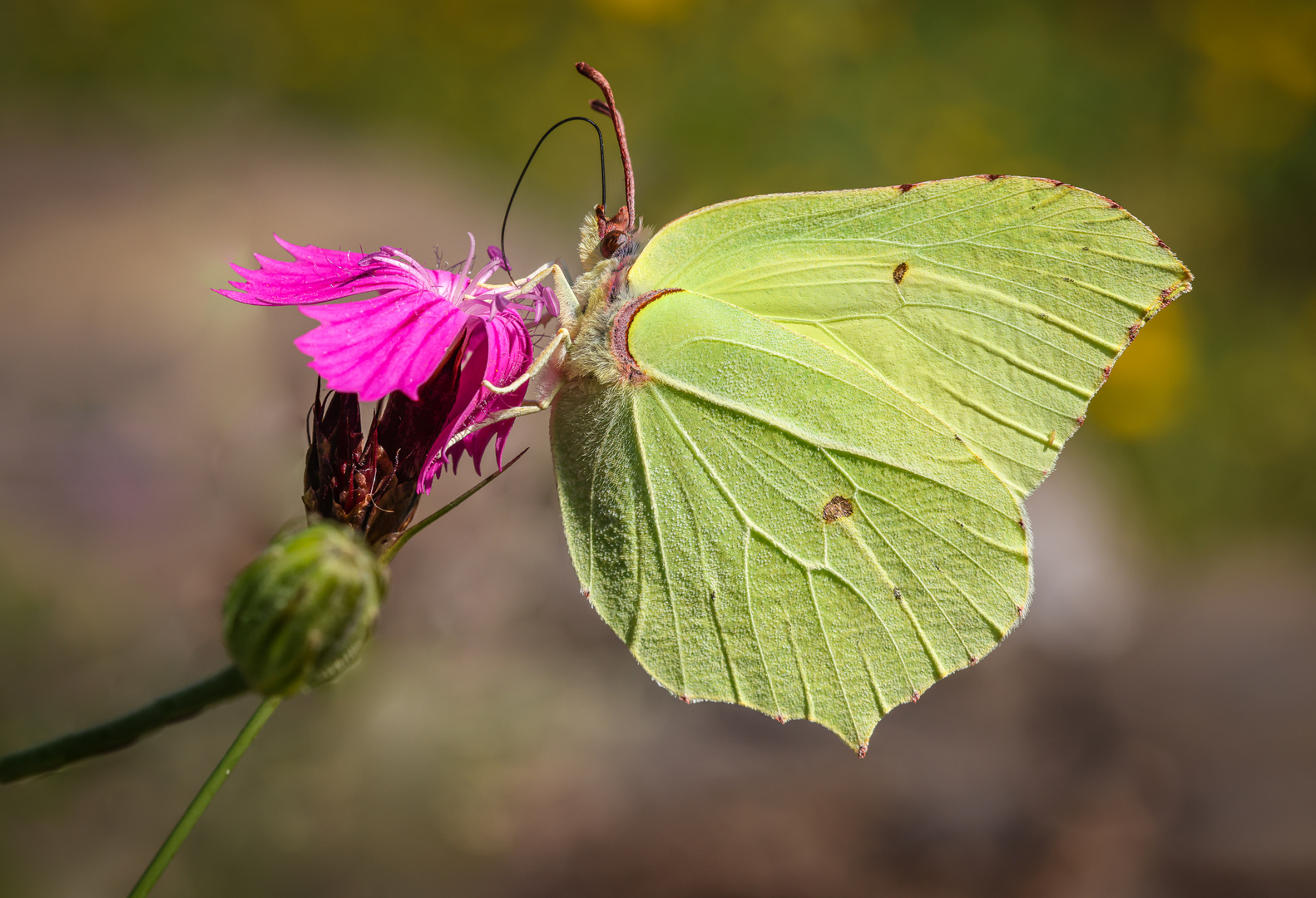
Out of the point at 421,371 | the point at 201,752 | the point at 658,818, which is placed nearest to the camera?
the point at 421,371

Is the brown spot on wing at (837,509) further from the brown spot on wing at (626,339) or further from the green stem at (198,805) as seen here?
the green stem at (198,805)

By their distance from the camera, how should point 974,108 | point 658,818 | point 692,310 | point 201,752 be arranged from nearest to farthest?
point 692,310, point 201,752, point 658,818, point 974,108

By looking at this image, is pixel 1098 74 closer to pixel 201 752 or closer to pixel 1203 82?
pixel 1203 82

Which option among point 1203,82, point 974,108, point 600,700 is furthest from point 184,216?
point 1203,82

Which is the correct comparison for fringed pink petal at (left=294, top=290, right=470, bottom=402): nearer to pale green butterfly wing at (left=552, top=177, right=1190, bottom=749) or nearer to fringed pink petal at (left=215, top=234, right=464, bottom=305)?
fringed pink petal at (left=215, top=234, right=464, bottom=305)

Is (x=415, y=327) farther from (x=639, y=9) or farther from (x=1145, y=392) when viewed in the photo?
(x=1145, y=392)

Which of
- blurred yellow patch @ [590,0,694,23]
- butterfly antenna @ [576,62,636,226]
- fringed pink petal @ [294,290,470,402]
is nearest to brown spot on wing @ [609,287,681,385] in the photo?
butterfly antenna @ [576,62,636,226]
